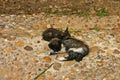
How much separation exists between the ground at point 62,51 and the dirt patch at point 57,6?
0.47ft

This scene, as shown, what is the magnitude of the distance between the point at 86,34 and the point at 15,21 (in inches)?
65.7

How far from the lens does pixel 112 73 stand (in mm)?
7238

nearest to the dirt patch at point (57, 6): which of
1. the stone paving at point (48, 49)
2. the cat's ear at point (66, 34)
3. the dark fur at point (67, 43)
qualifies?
the stone paving at point (48, 49)

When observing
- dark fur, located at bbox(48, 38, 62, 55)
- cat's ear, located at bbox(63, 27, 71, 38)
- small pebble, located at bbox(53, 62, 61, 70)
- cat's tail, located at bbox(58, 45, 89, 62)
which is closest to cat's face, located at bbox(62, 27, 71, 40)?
cat's ear, located at bbox(63, 27, 71, 38)

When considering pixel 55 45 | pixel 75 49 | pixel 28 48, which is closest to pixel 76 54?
pixel 75 49

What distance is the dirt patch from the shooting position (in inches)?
352

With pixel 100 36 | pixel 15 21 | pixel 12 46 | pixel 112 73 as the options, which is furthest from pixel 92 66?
pixel 15 21

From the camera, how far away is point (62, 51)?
24.9 feet

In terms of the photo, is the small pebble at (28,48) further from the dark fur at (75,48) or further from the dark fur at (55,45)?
the dark fur at (75,48)

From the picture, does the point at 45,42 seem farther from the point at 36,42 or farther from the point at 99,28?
the point at 99,28

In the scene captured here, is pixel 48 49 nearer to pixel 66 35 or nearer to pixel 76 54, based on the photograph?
pixel 66 35

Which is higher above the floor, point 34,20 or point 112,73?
point 34,20

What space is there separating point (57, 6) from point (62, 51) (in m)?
1.85

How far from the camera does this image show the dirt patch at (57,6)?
29.3 feet
